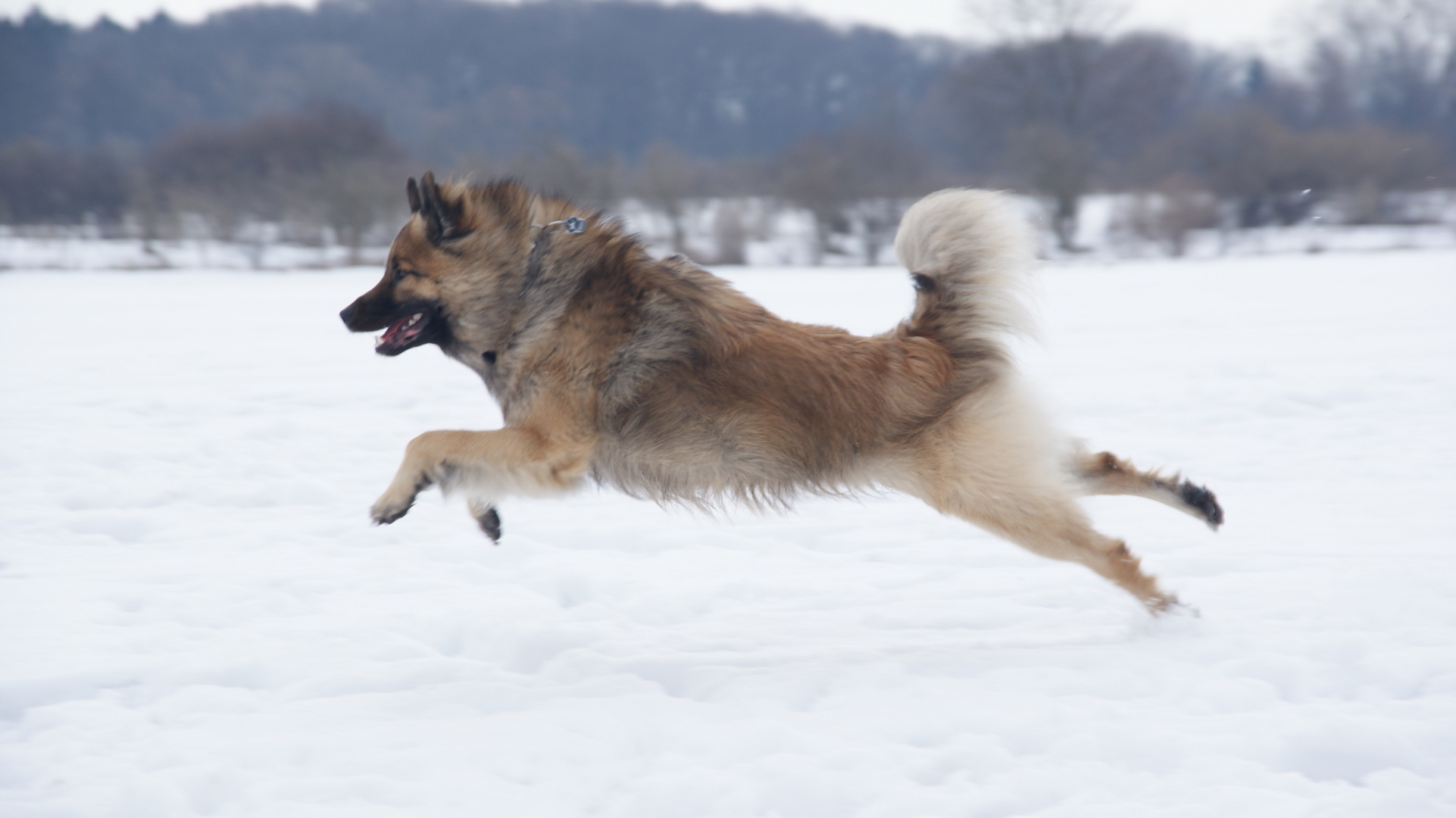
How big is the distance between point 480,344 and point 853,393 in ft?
4.65

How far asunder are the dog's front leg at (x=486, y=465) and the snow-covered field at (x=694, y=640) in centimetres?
59

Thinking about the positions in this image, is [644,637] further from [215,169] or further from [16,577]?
[215,169]

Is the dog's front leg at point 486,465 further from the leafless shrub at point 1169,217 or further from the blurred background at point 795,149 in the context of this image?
the leafless shrub at point 1169,217

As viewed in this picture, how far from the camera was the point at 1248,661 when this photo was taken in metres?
3.43

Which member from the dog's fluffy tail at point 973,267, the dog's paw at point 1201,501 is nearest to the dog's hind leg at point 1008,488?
the dog's fluffy tail at point 973,267

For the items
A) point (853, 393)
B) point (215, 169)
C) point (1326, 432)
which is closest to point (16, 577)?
point (853, 393)

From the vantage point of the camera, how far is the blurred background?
26312 millimetres

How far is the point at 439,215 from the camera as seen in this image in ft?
12.5

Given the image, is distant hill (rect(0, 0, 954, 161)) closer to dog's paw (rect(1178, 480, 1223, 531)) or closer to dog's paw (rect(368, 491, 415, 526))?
dog's paw (rect(368, 491, 415, 526))

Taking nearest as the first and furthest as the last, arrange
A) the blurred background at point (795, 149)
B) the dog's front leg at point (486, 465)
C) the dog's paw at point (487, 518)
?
the dog's front leg at point (486, 465), the dog's paw at point (487, 518), the blurred background at point (795, 149)

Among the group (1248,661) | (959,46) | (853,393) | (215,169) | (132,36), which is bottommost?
(1248,661)

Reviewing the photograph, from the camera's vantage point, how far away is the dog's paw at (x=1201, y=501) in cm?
401

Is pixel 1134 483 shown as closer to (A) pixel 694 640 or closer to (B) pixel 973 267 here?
(B) pixel 973 267

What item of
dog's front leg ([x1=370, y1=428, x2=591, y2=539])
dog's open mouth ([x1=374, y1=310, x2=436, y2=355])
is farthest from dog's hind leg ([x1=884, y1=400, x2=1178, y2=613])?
dog's open mouth ([x1=374, y1=310, x2=436, y2=355])
